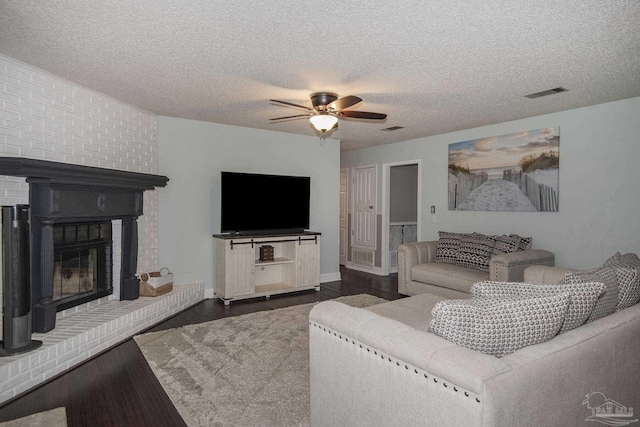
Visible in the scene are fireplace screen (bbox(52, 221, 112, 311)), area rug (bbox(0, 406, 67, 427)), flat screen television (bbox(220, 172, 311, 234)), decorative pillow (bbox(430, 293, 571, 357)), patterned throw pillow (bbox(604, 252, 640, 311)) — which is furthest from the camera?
flat screen television (bbox(220, 172, 311, 234))

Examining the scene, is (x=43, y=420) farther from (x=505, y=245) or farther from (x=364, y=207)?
(x=364, y=207)

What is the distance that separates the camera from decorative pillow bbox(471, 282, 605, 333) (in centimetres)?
158

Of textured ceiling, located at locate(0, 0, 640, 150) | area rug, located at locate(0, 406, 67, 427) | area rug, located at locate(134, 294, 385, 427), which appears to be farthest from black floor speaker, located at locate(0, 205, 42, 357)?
textured ceiling, located at locate(0, 0, 640, 150)

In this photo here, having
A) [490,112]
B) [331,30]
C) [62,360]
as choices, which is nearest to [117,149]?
[62,360]

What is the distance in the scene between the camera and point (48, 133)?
3162mm

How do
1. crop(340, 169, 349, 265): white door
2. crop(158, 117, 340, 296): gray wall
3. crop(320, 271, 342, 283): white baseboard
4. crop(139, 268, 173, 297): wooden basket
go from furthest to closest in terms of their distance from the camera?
crop(340, 169, 349, 265): white door, crop(320, 271, 342, 283): white baseboard, crop(158, 117, 340, 296): gray wall, crop(139, 268, 173, 297): wooden basket

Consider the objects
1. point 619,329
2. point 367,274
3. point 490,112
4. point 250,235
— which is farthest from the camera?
point 367,274

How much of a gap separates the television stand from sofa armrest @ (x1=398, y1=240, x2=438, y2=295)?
1210mm

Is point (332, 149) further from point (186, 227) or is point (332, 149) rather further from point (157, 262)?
point (157, 262)

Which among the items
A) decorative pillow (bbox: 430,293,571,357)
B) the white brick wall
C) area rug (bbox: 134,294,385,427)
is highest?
the white brick wall

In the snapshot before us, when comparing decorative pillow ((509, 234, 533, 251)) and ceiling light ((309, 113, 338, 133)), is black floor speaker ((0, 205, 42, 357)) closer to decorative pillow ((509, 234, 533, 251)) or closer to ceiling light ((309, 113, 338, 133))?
ceiling light ((309, 113, 338, 133))

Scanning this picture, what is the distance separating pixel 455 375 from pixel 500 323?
320 millimetres

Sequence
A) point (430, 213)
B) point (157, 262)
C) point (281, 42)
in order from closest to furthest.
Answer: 1. point (281, 42)
2. point (157, 262)
3. point (430, 213)

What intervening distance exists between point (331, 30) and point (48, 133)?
260cm
